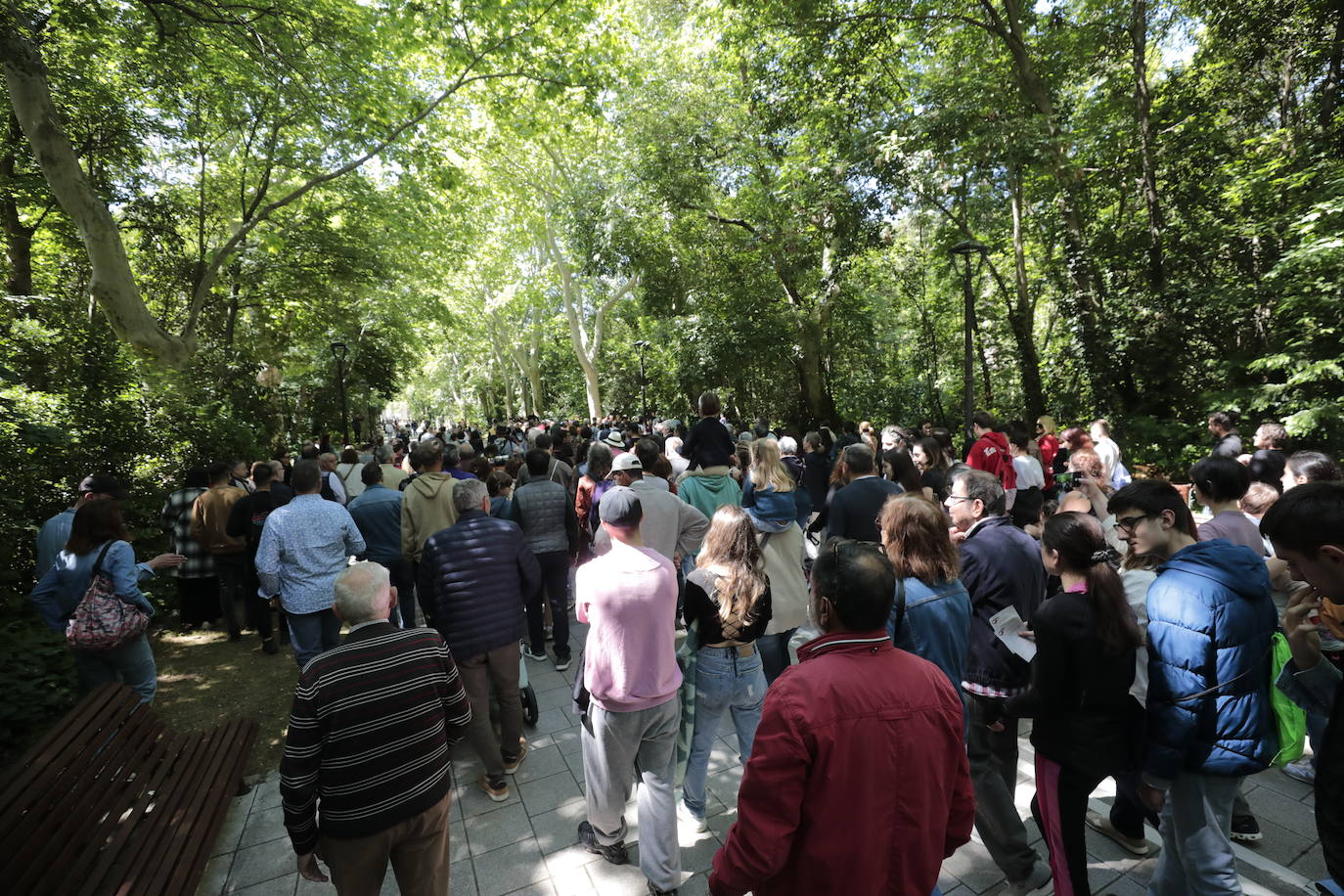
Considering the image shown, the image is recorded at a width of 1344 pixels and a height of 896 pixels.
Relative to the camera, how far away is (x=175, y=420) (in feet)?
27.0

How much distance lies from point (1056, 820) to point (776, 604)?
158 cm

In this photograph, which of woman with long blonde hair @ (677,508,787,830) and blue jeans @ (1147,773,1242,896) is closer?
blue jeans @ (1147,773,1242,896)

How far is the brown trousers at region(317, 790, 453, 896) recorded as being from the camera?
7.11 feet

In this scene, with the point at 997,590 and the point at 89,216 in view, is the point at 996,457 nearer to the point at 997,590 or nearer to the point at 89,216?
the point at 997,590

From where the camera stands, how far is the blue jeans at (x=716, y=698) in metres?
2.91

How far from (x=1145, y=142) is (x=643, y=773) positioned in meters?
14.5

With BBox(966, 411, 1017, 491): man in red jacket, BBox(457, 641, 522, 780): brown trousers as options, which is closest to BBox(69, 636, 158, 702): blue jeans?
BBox(457, 641, 522, 780): brown trousers

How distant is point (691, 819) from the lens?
10.7ft

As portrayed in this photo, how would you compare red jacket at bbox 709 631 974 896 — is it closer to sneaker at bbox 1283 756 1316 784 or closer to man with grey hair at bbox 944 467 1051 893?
man with grey hair at bbox 944 467 1051 893

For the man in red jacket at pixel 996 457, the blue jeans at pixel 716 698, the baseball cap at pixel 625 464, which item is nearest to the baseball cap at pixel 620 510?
the blue jeans at pixel 716 698

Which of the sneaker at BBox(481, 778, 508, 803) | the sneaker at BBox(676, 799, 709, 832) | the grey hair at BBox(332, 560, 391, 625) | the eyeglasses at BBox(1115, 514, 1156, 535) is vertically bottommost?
the sneaker at BBox(676, 799, 709, 832)

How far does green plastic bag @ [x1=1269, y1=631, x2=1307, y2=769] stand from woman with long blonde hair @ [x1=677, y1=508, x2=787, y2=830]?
6.16ft

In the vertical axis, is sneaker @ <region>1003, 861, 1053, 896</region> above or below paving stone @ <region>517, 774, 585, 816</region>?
below

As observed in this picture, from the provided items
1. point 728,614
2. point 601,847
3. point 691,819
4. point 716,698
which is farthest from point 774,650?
point 601,847
